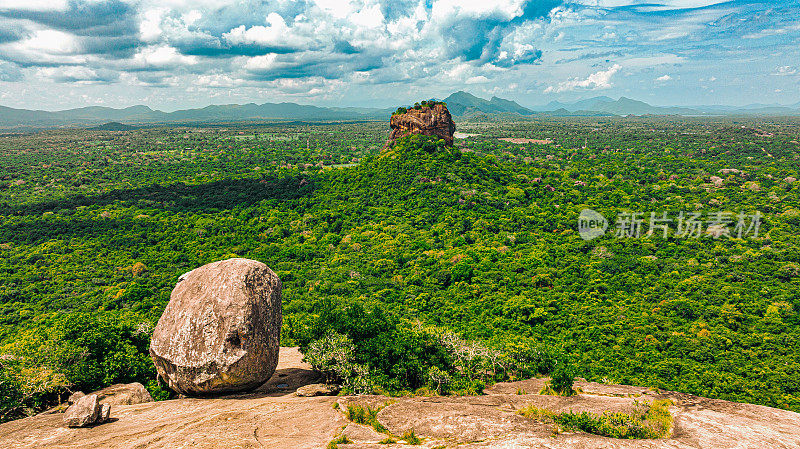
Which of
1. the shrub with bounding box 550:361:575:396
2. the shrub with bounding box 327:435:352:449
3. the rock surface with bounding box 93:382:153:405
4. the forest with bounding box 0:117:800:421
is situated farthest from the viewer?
the forest with bounding box 0:117:800:421

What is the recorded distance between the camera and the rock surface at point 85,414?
51.5 ft

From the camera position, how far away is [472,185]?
8806 cm

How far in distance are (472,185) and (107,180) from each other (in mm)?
123409

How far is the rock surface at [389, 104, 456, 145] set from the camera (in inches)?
3728

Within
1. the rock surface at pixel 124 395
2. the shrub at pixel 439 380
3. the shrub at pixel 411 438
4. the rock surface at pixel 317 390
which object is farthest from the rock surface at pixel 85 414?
the shrub at pixel 439 380

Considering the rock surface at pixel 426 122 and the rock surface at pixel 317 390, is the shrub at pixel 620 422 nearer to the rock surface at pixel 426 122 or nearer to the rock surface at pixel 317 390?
the rock surface at pixel 317 390

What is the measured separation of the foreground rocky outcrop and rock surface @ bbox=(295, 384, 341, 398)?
907mm

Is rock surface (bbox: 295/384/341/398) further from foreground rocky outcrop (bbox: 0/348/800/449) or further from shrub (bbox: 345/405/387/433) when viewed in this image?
shrub (bbox: 345/405/387/433)

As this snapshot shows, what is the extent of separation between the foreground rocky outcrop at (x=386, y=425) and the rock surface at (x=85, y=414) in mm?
334

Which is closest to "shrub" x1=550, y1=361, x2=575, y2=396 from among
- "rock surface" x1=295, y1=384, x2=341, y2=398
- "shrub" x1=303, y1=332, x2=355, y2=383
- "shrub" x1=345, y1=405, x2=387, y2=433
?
"shrub" x1=345, y1=405, x2=387, y2=433

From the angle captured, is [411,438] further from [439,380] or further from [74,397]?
[74,397]

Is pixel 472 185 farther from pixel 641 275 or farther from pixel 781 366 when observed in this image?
pixel 781 366

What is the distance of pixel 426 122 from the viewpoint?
94.6 meters

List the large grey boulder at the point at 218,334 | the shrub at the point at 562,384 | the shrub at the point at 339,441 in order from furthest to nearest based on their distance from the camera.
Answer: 1. the shrub at the point at 562,384
2. the large grey boulder at the point at 218,334
3. the shrub at the point at 339,441
